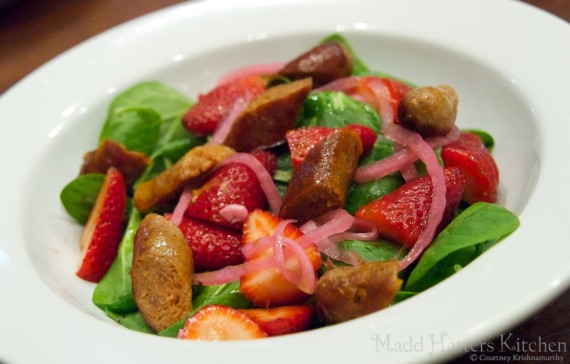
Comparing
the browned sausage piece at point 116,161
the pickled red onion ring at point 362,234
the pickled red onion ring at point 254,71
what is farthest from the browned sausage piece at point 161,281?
the pickled red onion ring at point 254,71

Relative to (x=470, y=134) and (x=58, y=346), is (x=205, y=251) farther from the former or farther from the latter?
(x=470, y=134)

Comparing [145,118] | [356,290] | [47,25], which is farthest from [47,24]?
[356,290]

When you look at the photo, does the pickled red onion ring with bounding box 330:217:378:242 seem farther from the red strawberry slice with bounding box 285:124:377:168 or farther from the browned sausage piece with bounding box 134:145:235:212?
the browned sausage piece with bounding box 134:145:235:212

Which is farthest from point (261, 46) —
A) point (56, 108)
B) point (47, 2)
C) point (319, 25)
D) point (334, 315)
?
point (47, 2)

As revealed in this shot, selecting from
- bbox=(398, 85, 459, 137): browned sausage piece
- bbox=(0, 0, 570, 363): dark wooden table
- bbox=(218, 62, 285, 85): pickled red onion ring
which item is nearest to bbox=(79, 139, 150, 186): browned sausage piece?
bbox=(218, 62, 285, 85): pickled red onion ring

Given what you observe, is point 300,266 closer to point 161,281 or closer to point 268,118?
point 161,281
